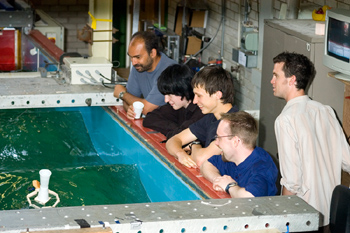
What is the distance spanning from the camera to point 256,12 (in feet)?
19.8

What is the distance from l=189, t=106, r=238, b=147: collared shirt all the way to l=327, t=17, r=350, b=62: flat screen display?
0.69 metres

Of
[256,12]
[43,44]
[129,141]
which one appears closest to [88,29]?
[43,44]

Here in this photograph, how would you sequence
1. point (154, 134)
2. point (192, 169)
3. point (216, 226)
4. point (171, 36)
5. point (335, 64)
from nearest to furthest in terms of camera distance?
point (216, 226) < point (192, 169) < point (335, 64) < point (154, 134) < point (171, 36)

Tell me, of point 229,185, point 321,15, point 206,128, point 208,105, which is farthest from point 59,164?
point 321,15

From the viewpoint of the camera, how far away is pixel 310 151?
2.88 m

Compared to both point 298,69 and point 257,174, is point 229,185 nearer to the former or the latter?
point 257,174

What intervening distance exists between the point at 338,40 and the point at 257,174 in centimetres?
117

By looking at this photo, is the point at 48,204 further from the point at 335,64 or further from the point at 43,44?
the point at 43,44

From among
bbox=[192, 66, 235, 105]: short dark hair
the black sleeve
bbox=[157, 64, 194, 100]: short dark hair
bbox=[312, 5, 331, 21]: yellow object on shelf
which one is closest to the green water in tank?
the black sleeve

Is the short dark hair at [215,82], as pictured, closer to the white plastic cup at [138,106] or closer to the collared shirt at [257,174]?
the collared shirt at [257,174]

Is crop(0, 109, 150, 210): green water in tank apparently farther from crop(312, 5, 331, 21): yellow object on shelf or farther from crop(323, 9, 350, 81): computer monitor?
crop(312, 5, 331, 21): yellow object on shelf

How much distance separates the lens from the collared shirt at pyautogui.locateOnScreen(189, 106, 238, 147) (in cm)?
325

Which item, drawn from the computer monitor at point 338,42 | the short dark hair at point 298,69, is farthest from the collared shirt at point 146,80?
the short dark hair at point 298,69

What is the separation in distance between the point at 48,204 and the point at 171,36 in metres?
3.63
